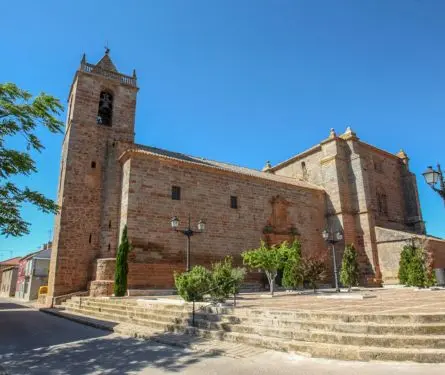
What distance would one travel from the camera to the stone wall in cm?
2058

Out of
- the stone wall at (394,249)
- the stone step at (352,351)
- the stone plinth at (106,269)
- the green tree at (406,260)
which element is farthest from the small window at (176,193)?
the stone wall at (394,249)

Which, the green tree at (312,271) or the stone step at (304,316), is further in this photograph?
the green tree at (312,271)

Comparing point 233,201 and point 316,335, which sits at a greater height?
point 233,201

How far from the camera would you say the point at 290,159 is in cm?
3003

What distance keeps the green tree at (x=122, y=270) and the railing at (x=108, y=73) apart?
35.9ft

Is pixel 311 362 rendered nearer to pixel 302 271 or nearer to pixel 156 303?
pixel 156 303

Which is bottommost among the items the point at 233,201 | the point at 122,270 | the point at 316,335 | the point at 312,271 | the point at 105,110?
the point at 316,335

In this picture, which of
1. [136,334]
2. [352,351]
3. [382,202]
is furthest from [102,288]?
[382,202]

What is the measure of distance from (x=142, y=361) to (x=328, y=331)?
321cm

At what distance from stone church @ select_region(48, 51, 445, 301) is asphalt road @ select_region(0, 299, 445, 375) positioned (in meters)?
8.25

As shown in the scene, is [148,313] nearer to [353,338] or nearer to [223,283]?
[223,283]

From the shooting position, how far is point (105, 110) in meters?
20.5

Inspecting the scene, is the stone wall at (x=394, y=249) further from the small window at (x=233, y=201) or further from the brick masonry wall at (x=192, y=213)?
the small window at (x=233, y=201)

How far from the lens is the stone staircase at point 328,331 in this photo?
15.9 ft
